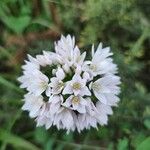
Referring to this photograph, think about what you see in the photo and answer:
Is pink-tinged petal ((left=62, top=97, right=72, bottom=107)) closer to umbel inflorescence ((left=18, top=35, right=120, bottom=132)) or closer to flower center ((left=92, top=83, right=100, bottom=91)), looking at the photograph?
umbel inflorescence ((left=18, top=35, right=120, bottom=132))

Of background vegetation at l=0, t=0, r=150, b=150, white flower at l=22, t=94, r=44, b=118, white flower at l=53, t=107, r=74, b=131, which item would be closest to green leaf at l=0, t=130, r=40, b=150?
background vegetation at l=0, t=0, r=150, b=150

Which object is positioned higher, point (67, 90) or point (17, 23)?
point (17, 23)

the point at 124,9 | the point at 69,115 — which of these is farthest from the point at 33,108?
the point at 124,9

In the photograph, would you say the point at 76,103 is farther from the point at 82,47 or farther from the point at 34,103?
the point at 82,47

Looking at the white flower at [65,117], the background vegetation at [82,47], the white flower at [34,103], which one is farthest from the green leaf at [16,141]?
the white flower at [65,117]

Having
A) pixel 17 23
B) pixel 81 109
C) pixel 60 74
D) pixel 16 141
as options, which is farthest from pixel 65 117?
pixel 17 23

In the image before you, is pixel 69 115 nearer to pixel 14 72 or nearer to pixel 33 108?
pixel 33 108

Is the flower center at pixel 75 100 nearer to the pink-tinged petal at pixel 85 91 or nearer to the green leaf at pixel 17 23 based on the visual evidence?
the pink-tinged petal at pixel 85 91
